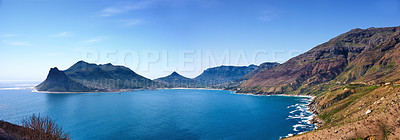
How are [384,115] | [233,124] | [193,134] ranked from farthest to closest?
[233,124], [193,134], [384,115]

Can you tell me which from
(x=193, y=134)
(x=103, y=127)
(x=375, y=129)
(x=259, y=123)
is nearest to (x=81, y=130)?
(x=103, y=127)

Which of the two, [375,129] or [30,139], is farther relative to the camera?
[375,129]

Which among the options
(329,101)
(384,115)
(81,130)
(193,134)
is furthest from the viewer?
(329,101)

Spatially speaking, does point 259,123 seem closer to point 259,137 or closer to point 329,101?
point 259,137

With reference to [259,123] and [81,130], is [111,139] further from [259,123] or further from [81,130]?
[259,123]

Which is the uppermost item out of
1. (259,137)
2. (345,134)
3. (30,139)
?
(30,139)

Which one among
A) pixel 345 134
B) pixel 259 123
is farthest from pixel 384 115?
pixel 259 123

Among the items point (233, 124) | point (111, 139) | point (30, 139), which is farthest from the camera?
point (233, 124)

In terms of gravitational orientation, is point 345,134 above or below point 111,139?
above

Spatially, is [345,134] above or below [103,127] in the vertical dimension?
above
